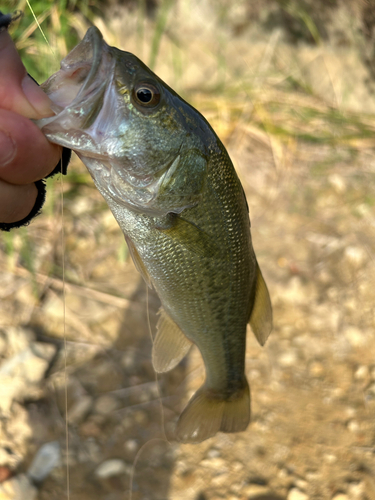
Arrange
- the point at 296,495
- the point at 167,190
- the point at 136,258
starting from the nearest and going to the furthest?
1. the point at 167,190
2. the point at 136,258
3. the point at 296,495

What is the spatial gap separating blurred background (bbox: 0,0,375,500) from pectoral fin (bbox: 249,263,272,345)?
450 millimetres

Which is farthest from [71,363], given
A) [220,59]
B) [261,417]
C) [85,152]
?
[220,59]

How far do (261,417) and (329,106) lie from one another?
3.56 meters

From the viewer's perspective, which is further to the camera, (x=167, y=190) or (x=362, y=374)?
(x=362, y=374)

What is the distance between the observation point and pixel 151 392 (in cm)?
284

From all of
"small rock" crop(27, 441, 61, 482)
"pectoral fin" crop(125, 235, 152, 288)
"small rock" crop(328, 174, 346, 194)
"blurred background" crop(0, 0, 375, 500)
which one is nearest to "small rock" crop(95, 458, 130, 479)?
"blurred background" crop(0, 0, 375, 500)

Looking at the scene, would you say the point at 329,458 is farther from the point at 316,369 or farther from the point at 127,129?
the point at 127,129

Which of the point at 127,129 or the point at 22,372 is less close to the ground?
the point at 127,129

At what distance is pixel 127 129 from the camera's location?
4.40ft

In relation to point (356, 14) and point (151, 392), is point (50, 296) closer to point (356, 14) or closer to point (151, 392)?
point (151, 392)

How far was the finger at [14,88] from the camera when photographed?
119 cm

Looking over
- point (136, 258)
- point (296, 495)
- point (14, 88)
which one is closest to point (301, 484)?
point (296, 495)

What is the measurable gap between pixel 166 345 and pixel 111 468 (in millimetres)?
1077

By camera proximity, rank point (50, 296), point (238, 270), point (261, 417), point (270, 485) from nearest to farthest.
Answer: point (238, 270), point (270, 485), point (261, 417), point (50, 296)
